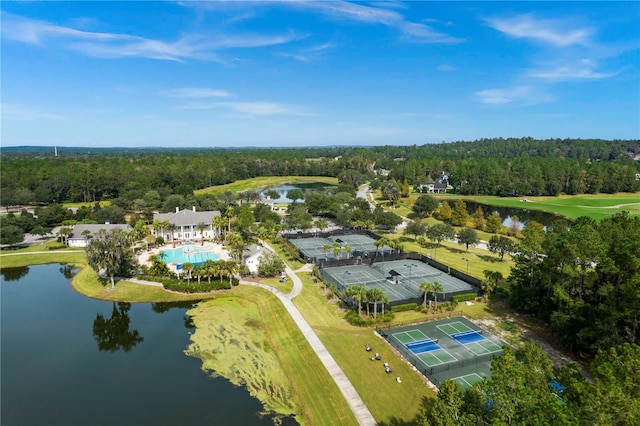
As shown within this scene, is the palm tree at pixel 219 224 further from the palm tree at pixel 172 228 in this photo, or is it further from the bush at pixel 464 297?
the bush at pixel 464 297

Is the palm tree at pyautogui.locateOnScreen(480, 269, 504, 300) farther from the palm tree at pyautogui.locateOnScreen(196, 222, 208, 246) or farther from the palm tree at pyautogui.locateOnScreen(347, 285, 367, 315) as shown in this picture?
the palm tree at pyautogui.locateOnScreen(196, 222, 208, 246)

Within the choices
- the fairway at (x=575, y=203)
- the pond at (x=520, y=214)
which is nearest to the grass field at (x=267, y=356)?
the pond at (x=520, y=214)

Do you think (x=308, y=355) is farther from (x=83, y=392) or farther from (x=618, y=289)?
(x=618, y=289)

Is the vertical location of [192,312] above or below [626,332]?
below

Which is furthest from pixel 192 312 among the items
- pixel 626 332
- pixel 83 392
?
pixel 626 332

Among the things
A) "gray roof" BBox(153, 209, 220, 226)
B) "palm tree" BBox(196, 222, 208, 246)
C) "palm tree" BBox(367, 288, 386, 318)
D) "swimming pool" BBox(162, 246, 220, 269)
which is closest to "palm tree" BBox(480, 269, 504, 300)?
"palm tree" BBox(367, 288, 386, 318)

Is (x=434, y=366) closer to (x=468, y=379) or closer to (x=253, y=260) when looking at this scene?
(x=468, y=379)

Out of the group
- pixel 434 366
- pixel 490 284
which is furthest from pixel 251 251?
A: pixel 434 366
